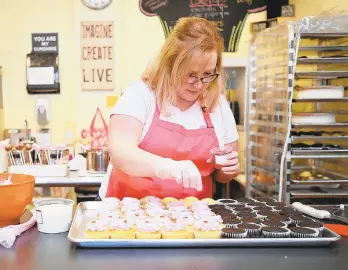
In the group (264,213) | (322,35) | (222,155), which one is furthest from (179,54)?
(322,35)

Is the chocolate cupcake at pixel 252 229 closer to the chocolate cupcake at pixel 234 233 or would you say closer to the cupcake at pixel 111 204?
the chocolate cupcake at pixel 234 233

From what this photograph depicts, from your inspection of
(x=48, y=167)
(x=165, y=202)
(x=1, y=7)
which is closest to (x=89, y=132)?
(x=48, y=167)

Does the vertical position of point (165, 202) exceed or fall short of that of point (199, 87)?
it falls short

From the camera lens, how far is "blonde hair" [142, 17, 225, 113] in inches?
68.7

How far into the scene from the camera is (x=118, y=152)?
172 cm

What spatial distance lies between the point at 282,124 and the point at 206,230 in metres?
1.90

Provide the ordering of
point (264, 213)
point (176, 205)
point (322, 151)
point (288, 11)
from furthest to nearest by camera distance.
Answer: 1. point (288, 11)
2. point (322, 151)
3. point (176, 205)
4. point (264, 213)

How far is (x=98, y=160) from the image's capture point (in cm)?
324

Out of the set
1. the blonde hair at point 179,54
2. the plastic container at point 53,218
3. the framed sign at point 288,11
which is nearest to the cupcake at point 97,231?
the plastic container at point 53,218

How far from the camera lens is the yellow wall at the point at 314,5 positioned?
323 centimetres

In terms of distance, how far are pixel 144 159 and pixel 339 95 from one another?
1.85m

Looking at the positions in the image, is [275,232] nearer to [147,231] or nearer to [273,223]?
[273,223]

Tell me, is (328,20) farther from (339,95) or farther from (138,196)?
(138,196)

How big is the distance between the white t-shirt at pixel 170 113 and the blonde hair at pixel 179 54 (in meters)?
0.05
